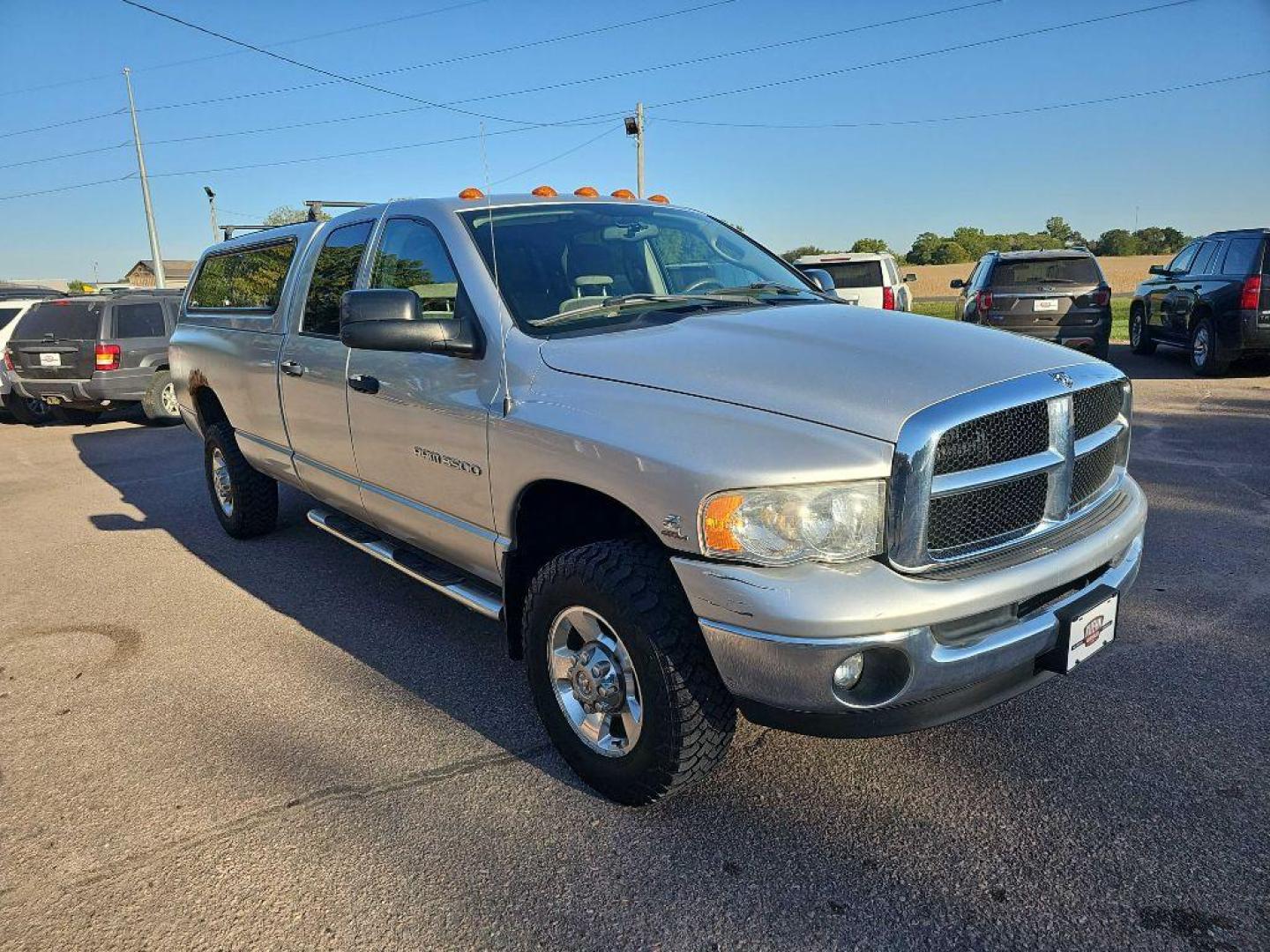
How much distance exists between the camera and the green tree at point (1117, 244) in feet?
236

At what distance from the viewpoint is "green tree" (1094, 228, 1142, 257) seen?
236 feet

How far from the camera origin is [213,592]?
494 cm

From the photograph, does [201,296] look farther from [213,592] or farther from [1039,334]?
[1039,334]

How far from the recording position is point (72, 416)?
12.8 meters

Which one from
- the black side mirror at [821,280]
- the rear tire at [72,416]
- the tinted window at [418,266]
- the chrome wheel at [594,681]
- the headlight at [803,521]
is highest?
the tinted window at [418,266]

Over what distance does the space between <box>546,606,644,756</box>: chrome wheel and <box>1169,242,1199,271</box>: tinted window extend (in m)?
12.1

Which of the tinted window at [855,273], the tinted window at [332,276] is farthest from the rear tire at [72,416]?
the tinted window at [855,273]

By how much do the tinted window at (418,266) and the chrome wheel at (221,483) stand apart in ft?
8.28

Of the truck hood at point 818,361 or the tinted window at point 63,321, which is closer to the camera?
the truck hood at point 818,361

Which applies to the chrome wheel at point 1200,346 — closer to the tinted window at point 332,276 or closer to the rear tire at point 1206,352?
the rear tire at point 1206,352

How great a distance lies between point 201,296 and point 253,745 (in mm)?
3976

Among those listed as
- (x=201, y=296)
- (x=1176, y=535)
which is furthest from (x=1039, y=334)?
(x=201, y=296)

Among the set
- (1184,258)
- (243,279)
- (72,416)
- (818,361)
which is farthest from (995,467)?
(72,416)

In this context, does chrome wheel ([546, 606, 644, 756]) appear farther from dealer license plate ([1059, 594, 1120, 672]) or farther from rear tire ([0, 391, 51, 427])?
rear tire ([0, 391, 51, 427])
